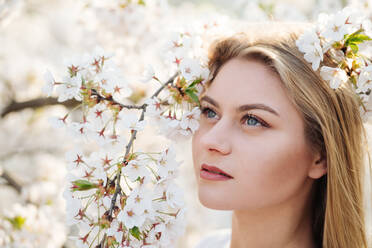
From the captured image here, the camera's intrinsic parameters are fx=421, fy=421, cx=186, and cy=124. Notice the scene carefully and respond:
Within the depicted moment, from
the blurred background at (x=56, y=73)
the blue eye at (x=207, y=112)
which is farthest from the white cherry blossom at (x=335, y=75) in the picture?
the blurred background at (x=56, y=73)

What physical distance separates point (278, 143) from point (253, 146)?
0.26 feet

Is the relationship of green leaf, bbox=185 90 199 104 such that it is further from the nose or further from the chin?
the chin

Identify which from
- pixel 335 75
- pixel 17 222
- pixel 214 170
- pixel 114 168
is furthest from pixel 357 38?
pixel 17 222

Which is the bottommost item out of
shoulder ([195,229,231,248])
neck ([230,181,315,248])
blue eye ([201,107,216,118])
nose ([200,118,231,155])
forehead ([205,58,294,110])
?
shoulder ([195,229,231,248])

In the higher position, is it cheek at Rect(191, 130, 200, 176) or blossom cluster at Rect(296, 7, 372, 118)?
blossom cluster at Rect(296, 7, 372, 118)

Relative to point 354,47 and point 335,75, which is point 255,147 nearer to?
point 335,75

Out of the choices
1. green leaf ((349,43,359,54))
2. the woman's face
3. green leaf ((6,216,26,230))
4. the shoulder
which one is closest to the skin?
the woman's face

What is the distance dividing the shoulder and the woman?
493 millimetres

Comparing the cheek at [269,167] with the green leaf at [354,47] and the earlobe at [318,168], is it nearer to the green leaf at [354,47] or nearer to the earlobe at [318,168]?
the earlobe at [318,168]

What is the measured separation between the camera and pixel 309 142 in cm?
135

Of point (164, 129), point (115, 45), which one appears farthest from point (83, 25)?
point (164, 129)

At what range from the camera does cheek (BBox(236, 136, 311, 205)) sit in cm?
128

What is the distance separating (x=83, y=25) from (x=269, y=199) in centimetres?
165

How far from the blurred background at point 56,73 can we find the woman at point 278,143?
1.04 ft
